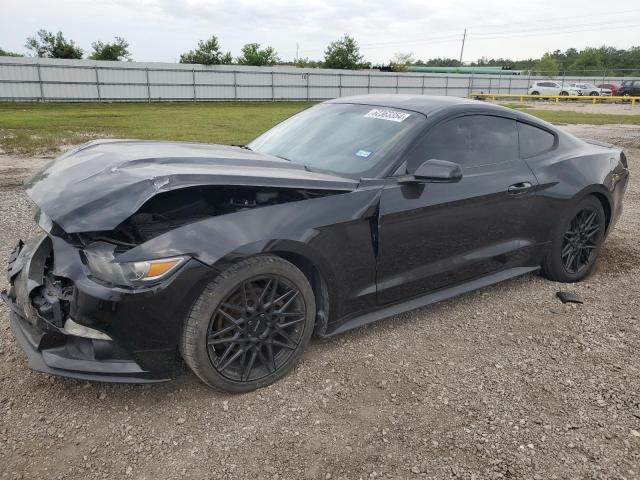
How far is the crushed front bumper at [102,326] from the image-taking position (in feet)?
7.78

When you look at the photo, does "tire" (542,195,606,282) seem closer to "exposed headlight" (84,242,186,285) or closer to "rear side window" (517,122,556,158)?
"rear side window" (517,122,556,158)

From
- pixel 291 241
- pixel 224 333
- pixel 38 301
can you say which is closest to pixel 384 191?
pixel 291 241

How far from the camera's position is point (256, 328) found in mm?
2725

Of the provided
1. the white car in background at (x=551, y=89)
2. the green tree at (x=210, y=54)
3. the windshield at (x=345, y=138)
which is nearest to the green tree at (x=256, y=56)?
the green tree at (x=210, y=54)

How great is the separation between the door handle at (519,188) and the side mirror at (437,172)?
2.75ft

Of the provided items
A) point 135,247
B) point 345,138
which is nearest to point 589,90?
point 345,138

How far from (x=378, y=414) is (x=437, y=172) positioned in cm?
142

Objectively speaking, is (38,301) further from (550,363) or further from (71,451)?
(550,363)

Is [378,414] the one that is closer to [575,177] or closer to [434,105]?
[434,105]

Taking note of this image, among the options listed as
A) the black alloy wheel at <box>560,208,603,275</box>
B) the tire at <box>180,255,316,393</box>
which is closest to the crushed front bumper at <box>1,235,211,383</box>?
the tire at <box>180,255,316,393</box>

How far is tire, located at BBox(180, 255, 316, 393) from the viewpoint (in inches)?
99.4

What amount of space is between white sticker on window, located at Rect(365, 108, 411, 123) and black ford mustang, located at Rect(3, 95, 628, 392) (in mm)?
13

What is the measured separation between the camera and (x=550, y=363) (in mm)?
3197

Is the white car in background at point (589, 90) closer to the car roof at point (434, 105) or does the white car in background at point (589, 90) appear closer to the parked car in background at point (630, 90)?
the parked car in background at point (630, 90)
